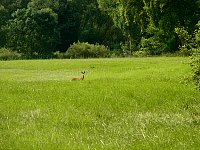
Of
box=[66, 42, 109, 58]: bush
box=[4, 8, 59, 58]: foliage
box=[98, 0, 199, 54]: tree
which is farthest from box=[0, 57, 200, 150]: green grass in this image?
box=[4, 8, 59, 58]: foliage

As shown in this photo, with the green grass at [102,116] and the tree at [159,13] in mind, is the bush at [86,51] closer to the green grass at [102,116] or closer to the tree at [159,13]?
the tree at [159,13]

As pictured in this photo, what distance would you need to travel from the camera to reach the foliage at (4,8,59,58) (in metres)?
88.0

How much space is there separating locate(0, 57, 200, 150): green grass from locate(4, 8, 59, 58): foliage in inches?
2561

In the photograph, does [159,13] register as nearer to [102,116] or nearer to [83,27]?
[102,116]

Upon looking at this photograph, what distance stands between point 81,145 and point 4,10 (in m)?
94.0

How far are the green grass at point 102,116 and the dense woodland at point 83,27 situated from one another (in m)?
28.5

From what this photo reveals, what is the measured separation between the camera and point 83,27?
104875 mm

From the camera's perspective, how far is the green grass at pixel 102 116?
11.2m

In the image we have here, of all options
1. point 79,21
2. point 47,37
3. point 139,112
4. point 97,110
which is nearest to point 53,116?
point 97,110

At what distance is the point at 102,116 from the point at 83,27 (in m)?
90.1

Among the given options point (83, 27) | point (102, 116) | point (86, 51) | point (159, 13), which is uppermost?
point (159, 13)

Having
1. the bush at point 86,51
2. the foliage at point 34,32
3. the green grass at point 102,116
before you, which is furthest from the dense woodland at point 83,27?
the green grass at point 102,116

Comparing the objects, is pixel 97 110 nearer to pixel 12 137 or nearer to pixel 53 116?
pixel 53 116

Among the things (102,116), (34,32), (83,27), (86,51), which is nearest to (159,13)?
(86,51)
